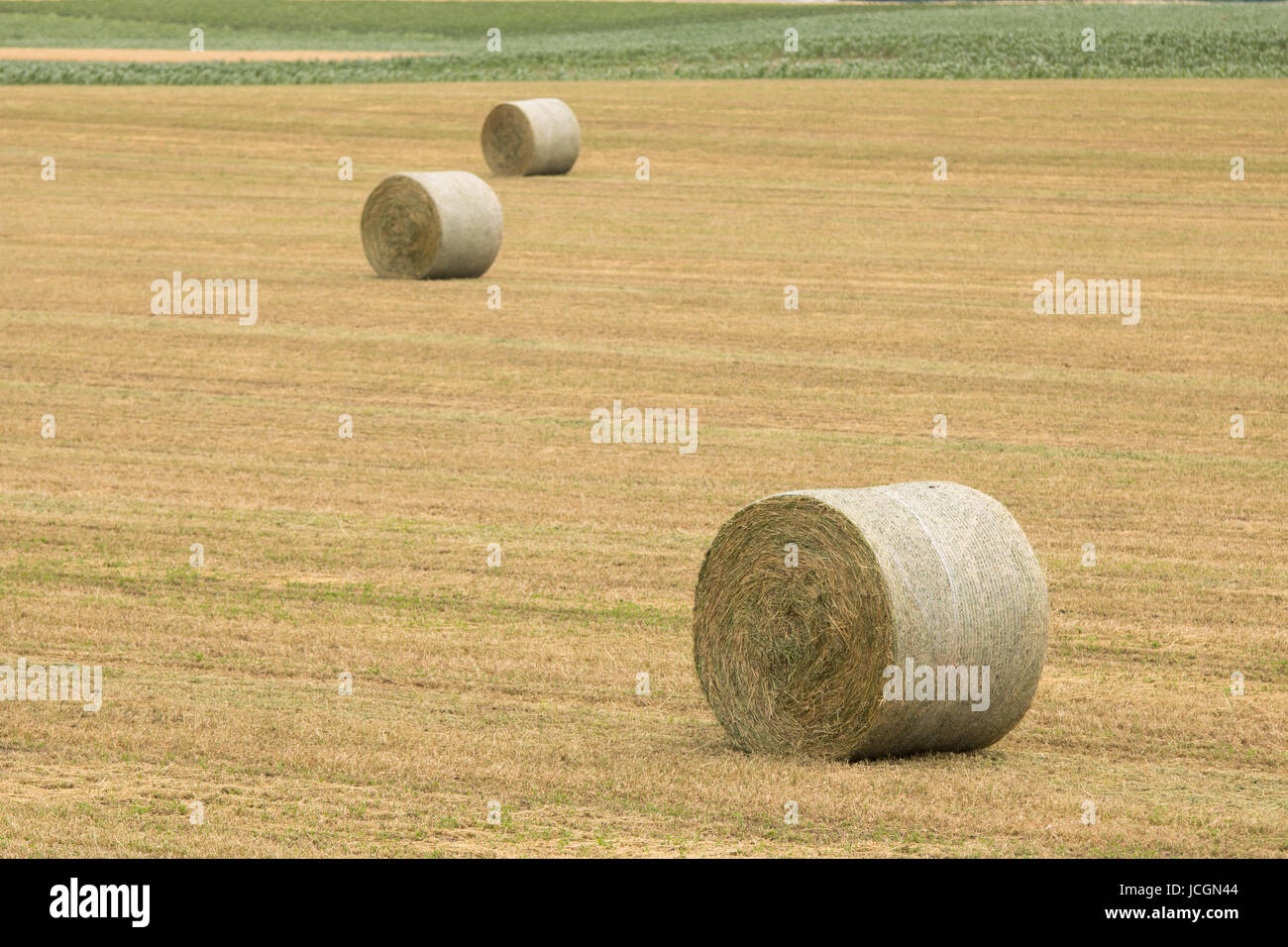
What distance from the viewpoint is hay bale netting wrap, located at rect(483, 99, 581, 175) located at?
41938 millimetres

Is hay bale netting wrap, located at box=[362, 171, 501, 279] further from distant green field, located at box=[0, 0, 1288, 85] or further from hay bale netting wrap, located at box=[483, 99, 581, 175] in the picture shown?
distant green field, located at box=[0, 0, 1288, 85]

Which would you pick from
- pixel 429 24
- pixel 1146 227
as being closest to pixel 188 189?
pixel 1146 227

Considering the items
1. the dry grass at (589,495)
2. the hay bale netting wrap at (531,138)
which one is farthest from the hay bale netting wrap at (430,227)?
the hay bale netting wrap at (531,138)

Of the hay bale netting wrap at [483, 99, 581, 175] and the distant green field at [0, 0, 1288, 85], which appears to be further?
the distant green field at [0, 0, 1288, 85]

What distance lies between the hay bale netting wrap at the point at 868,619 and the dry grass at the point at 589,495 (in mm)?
273

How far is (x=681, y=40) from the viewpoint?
80000mm

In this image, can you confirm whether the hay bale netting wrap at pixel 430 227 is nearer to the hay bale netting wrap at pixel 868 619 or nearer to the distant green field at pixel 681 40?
the hay bale netting wrap at pixel 868 619

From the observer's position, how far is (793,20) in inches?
3351

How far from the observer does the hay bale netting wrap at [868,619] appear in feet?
30.7

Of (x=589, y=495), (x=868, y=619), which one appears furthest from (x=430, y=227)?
(x=868, y=619)

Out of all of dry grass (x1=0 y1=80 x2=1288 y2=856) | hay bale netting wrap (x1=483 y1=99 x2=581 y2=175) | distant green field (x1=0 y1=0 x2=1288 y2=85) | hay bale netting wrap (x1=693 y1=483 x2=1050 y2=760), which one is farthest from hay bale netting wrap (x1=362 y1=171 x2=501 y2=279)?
distant green field (x1=0 y1=0 x2=1288 y2=85)

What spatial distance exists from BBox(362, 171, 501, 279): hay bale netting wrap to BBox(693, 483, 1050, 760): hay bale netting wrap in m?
19.1

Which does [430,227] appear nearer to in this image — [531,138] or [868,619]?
[531,138]

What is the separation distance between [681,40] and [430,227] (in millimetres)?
53496
